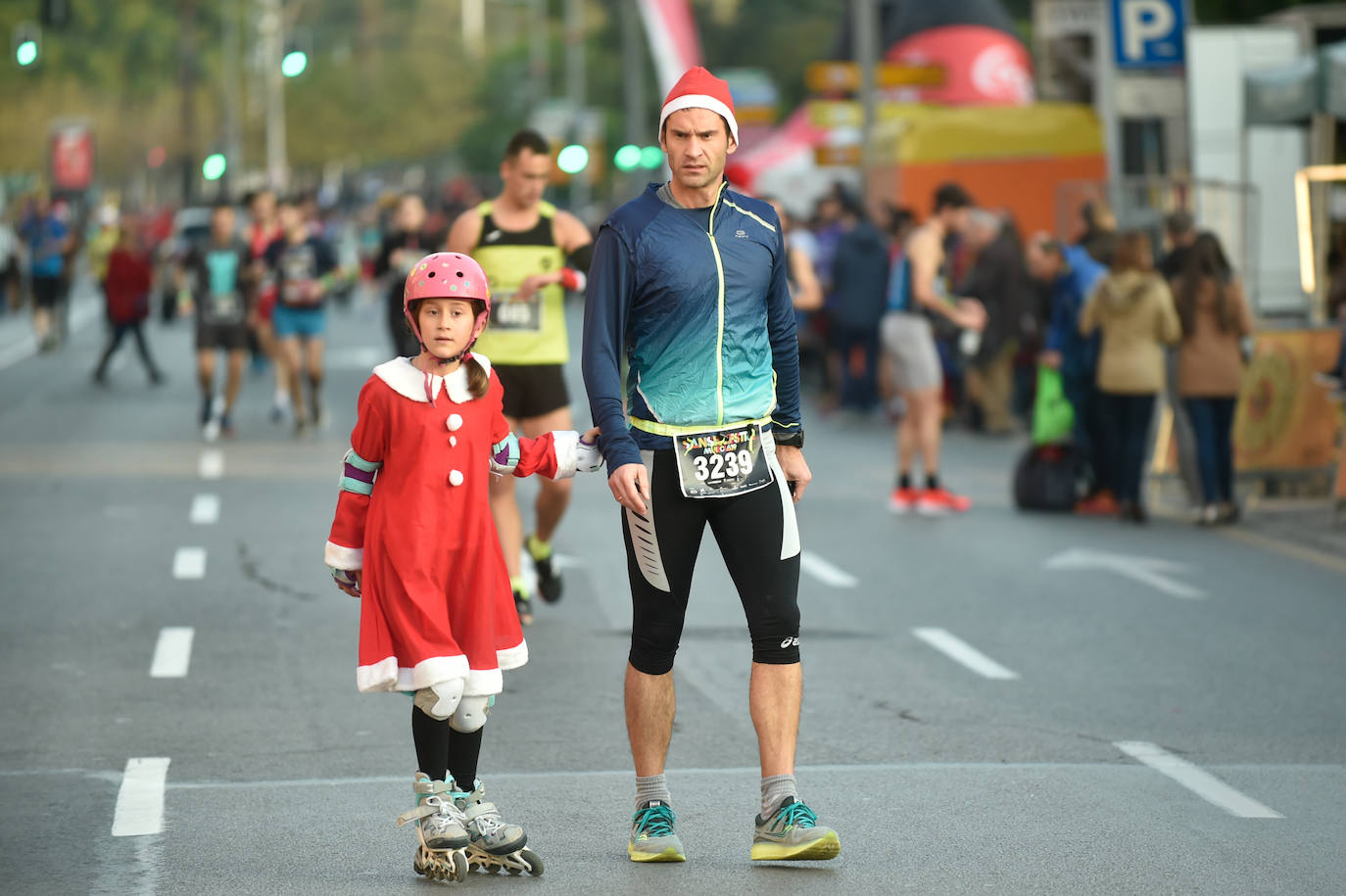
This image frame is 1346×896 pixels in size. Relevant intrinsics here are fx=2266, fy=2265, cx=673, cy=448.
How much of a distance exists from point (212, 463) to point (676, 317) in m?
11.8

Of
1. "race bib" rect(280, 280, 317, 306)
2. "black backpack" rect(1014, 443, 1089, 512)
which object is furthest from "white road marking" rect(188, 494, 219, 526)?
"black backpack" rect(1014, 443, 1089, 512)

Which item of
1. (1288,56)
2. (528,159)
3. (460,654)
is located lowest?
(460,654)

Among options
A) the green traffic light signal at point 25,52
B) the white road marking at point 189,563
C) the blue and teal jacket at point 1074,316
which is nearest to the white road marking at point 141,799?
the white road marking at point 189,563

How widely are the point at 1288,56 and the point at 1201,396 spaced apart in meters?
Result: 7.49

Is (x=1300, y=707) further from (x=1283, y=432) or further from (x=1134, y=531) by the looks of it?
(x=1283, y=432)

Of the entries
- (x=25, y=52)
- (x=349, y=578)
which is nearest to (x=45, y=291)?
(x=25, y=52)

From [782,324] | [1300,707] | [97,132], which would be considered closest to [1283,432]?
[1300,707]

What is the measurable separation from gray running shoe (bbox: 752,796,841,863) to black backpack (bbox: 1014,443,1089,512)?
342 inches

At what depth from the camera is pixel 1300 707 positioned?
8.16 metres

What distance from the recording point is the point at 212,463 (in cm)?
1697

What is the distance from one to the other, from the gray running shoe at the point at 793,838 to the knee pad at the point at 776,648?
1.15 feet

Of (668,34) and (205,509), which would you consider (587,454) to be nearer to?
(205,509)

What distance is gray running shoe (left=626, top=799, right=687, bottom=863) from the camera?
228 inches

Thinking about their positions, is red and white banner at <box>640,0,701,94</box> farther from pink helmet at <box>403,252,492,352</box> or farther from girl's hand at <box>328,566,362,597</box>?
girl's hand at <box>328,566,362,597</box>
